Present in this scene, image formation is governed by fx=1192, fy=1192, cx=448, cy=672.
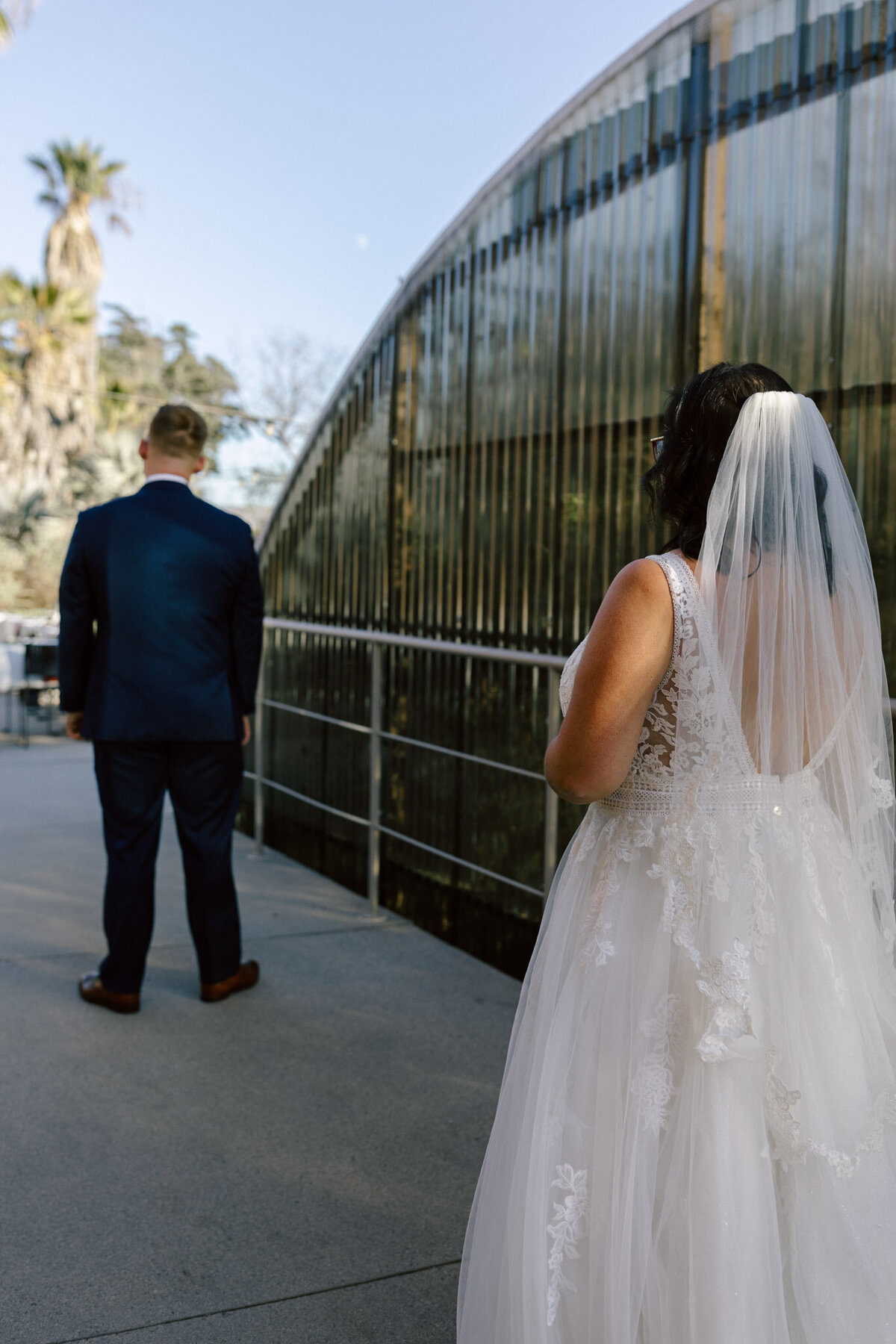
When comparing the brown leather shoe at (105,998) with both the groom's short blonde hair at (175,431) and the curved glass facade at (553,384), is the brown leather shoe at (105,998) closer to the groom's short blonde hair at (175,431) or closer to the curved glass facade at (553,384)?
the curved glass facade at (553,384)

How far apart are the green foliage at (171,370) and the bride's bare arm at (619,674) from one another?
28288mm

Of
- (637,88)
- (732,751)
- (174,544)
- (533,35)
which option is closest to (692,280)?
(637,88)

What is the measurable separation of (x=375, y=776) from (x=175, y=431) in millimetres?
1746

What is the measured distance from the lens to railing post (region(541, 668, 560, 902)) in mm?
3805

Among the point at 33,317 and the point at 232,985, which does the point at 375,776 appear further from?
the point at 33,317

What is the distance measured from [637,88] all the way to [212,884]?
112 inches

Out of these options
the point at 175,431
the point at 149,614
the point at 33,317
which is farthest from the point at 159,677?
the point at 33,317

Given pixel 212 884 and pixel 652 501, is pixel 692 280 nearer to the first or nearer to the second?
pixel 652 501

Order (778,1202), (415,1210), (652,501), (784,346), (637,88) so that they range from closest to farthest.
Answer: (778,1202) < (652,501) < (415,1210) < (784,346) < (637,88)

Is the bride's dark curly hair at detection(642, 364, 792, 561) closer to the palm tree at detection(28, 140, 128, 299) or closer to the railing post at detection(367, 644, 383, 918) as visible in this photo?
the railing post at detection(367, 644, 383, 918)

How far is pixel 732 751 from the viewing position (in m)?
1.69

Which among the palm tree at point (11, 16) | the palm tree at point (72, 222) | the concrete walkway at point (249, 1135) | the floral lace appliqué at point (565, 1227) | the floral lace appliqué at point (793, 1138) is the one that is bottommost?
the concrete walkway at point (249, 1135)

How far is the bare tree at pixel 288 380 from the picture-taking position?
30156 millimetres

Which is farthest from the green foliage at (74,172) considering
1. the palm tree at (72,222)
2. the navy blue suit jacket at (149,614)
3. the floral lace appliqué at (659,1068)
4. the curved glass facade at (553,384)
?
the floral lace appliqué at (659,1068)
